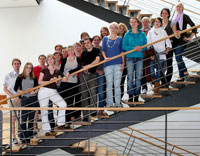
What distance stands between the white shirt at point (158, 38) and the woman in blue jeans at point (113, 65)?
0.47m

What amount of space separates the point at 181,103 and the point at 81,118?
126 centimetres

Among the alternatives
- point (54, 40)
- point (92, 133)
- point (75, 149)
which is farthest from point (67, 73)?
point (54, 40)

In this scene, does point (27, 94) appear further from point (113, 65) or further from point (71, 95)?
point (113, 65)

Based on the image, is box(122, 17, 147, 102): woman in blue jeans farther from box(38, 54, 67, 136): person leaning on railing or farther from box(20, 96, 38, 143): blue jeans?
box(20, 96, 38, 143): blue jeans

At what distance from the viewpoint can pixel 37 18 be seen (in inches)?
301

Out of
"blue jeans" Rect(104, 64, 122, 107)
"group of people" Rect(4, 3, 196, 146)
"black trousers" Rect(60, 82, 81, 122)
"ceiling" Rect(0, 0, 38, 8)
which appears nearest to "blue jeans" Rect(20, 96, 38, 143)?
"group of people" Rect(4, 3, 196, 146)

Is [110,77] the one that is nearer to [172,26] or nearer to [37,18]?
[172,26]

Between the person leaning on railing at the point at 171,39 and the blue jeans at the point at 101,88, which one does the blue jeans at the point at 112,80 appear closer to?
the blue jeans at the point at 101,88

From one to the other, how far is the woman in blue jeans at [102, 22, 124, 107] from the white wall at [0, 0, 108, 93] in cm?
366

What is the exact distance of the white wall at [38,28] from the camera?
24.6ft

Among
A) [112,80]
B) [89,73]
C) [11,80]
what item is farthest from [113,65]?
[11,80]

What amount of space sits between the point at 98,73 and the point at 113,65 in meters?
0.26

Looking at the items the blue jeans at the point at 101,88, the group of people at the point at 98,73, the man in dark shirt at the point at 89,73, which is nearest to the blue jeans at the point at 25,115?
the group of people at the point at 98,73

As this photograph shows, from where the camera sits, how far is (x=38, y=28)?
7641 millimetres
